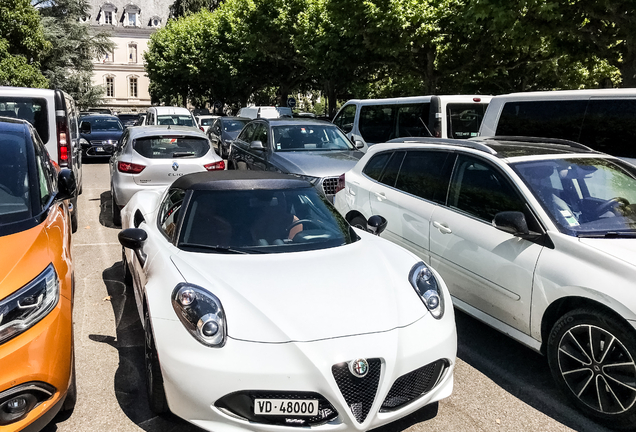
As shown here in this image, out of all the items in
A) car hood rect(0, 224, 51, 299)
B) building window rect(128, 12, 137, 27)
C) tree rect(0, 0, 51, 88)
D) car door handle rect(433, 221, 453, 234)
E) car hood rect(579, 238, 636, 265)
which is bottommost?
car door handle rect(433, 221, 453, 234)

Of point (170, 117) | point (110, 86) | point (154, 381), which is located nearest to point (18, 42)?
point (170, 117)

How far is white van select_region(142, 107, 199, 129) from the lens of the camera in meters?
19.7

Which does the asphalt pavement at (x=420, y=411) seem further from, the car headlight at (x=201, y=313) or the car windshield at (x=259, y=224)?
the car windshield at (x=259, y=224)

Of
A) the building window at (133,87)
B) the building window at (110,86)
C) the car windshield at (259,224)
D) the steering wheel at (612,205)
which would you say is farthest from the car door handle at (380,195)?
the building window at (133,87)

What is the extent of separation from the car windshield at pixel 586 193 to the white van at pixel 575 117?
114 inches

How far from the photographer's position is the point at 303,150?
34.1ft

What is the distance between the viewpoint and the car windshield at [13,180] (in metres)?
3.87

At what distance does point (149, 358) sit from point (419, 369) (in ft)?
5.29

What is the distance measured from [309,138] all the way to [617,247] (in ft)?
24.1

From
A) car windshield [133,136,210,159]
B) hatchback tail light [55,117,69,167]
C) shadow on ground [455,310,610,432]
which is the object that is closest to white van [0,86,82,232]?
hatchback tail light [55,117,69,167]

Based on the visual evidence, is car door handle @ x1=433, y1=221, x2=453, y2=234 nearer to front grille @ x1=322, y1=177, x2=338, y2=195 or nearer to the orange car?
the orange car

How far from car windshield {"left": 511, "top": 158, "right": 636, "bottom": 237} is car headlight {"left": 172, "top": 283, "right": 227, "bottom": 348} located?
7.96ft

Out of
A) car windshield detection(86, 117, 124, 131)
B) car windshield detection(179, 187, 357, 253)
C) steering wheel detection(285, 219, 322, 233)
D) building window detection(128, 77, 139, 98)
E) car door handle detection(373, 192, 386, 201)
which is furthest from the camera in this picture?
building window detection(128, 77, 139, 98)

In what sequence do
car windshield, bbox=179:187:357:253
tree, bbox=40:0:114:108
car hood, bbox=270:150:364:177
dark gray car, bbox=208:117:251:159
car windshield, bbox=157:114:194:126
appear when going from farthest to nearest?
tree, bbox=40:0:114:108 < dark gray car, bbox=208:117:251:159 < car windshield, bbox=157:114:194:126 < car hood, bbox=270:150:364:177 < car windshield, bbox=179:187:357:253
